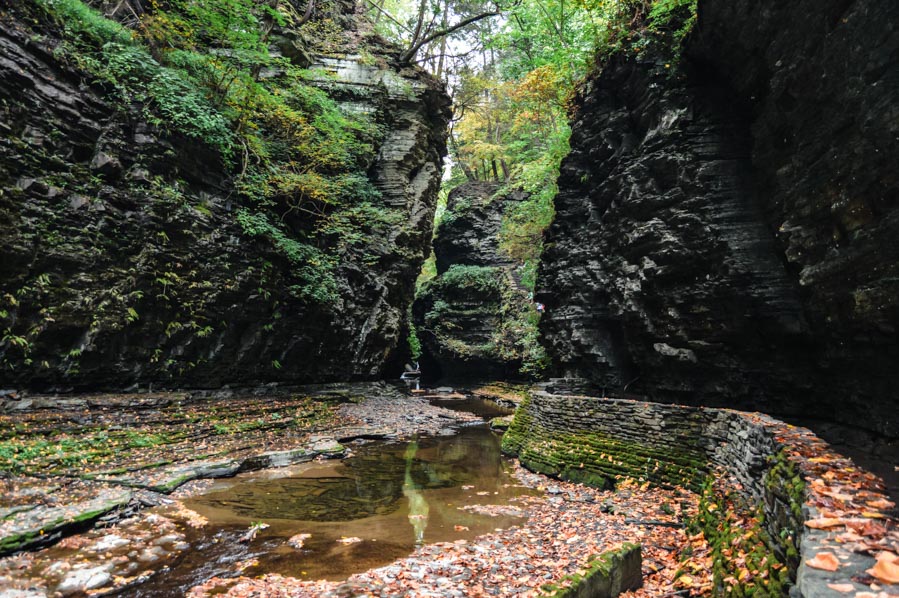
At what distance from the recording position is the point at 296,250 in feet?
53.1

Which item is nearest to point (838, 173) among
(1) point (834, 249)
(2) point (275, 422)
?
(1) point (834, 249)

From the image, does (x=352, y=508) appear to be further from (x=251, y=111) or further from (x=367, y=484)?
(x=251, y=111)

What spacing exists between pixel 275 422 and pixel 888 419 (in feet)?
45.5

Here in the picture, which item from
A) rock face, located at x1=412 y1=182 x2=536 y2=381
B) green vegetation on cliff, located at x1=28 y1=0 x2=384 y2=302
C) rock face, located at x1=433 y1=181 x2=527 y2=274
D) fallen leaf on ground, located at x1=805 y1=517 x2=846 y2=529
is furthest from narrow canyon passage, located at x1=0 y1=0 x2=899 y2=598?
rock face, located at x1=433 y1=181 x2=527 y2=274

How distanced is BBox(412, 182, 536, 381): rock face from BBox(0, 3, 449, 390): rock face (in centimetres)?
1255

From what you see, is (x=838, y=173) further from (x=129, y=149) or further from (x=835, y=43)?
(x=129, y=149)

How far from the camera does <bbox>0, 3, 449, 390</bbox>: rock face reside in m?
9.08

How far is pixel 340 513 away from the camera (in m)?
7.46

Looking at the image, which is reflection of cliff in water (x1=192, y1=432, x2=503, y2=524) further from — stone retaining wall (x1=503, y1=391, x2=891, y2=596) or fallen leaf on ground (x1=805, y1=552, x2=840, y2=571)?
fallen leaf on ground (x1=805, y1=552, x2=840, y2=571)

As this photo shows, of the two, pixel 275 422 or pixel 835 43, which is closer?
pixel 835 43

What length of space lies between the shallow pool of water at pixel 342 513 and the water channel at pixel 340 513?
0.6 inches

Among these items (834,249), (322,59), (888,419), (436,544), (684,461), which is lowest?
(436,544)

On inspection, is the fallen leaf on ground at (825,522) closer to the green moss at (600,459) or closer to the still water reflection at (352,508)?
the still water reflection at (352,508)

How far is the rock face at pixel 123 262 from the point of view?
9078mm
